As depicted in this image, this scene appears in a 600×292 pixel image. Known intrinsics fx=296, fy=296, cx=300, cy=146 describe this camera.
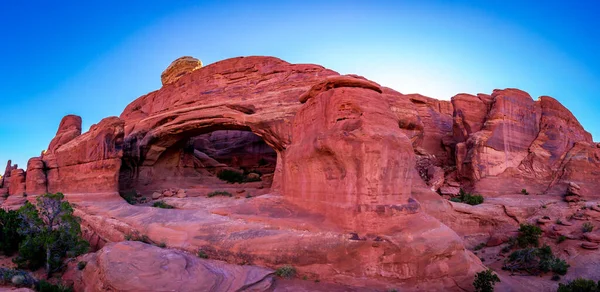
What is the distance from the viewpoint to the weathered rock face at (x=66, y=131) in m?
16.5

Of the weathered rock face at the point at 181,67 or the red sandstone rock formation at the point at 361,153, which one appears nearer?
the red sandstone rock formation at the point at 361,153

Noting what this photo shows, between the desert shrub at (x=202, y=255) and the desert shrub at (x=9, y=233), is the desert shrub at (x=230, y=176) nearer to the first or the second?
the desert shrub at (x=9, y=233)

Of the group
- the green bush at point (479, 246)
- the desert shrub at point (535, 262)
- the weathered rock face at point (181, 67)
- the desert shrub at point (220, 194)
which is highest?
the weathered rock face at point (181, 67)

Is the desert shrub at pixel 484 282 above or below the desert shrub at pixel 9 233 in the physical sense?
below

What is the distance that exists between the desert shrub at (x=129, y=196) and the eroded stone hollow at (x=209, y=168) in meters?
0.27

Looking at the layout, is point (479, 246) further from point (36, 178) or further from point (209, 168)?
point (36, 178)

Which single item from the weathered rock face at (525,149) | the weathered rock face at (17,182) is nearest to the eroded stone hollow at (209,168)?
the weathered rock face at (17,182)

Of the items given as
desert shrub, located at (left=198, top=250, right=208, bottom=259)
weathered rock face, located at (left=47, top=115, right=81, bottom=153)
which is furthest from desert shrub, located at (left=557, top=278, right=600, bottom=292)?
weathered rock face, located at (left=47, top=115, right=81, bottom=153)

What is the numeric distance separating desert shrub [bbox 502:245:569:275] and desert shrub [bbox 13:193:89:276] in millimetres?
15347

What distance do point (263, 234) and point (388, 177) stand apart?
3.89m

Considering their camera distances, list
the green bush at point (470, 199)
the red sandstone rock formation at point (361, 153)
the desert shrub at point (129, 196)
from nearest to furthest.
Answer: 1. the red sandstone rock formation at point (361, 153)
2. the desert shrub at point (129, 196)
3. the green bush at point (470, 199)

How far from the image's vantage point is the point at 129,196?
17.1m

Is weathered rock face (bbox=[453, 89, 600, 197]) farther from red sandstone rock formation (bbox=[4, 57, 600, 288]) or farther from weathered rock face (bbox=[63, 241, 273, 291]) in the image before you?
weathered rock face (bbox=[63, 241, 273, 291])

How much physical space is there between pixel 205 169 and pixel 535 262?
20030mm
